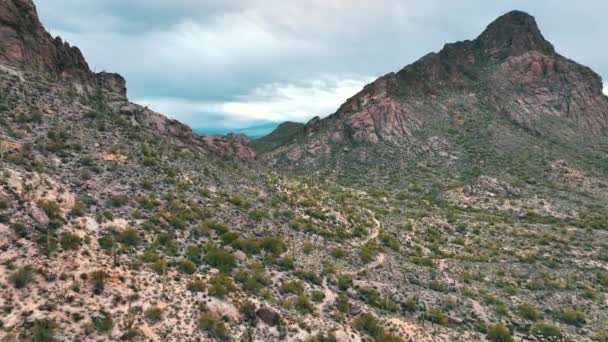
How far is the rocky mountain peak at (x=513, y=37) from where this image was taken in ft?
430

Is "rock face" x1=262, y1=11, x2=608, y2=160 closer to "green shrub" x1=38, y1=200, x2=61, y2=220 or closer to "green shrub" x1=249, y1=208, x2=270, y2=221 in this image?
→ "green shrub" x1=249, y1=208, x2=270, y2=221

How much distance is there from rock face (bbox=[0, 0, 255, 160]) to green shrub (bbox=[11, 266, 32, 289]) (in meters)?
31.9

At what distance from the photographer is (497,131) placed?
336 ft

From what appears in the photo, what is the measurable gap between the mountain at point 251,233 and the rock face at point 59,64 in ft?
0.84

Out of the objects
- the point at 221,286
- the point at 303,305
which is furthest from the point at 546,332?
the point at 221,286

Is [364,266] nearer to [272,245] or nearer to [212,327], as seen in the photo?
[272,245]

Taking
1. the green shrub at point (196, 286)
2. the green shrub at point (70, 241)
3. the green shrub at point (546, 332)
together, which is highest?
the green shrub at point (70, 241)

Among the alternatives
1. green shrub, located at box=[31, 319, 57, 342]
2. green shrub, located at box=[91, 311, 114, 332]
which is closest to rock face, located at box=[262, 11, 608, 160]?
green shrub, located at box=[91, 311, 114, 332]

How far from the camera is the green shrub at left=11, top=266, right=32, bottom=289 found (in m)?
24.1

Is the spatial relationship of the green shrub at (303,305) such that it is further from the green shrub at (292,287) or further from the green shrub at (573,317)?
the green shrub at (573,317)

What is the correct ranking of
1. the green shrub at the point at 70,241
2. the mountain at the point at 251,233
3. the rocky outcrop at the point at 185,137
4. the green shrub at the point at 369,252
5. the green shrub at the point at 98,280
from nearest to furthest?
the green shrub at the point at 98,280 → the mountain at the point at 251,233 → the green shrub at the point at 70,241 → the green shrub at the point at 369,252 → the rocky outcrop at the point at 185,137

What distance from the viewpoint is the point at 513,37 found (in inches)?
5192

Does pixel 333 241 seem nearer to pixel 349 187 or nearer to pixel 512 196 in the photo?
pixel 349 187

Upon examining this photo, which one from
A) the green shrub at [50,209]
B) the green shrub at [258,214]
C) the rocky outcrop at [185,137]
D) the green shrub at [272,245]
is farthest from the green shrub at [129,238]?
the rocky outcrop at [185,137]
